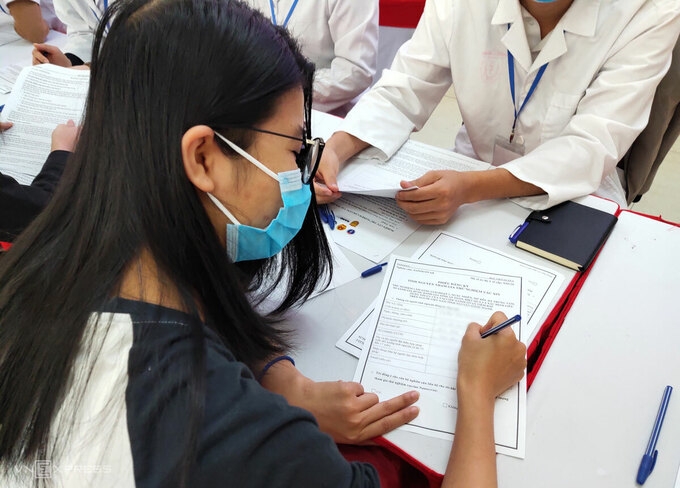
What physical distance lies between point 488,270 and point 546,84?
1.90 ft

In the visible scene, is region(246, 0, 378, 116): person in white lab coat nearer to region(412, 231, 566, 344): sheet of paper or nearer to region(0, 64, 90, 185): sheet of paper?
region(0, 64, 90, 185): sheet of paper

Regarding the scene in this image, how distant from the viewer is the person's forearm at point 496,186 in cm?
106

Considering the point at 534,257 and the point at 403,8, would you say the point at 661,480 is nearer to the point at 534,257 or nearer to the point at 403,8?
the point at 534,257

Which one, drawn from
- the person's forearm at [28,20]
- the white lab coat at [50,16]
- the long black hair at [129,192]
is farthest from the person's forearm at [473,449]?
the white lab coat at [50,16]

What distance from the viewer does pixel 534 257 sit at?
37.4 inches

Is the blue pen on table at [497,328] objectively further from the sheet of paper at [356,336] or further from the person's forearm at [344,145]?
the person's forearm at [344,145]

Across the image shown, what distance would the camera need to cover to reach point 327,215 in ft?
3.52

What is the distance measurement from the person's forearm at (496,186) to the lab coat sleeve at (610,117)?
2cm

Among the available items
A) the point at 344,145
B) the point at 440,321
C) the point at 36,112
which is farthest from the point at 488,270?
A: the point at 36,112

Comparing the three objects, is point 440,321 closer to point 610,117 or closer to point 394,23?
point 610,117

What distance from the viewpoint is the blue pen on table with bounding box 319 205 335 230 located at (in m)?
1.06

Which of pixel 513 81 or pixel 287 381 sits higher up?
pixel 513 81

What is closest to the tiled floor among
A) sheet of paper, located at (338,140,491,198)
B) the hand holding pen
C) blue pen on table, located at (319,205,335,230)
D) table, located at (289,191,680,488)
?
sheet of paper, located at (338,140,491,198)

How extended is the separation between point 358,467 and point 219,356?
0.21 meters
